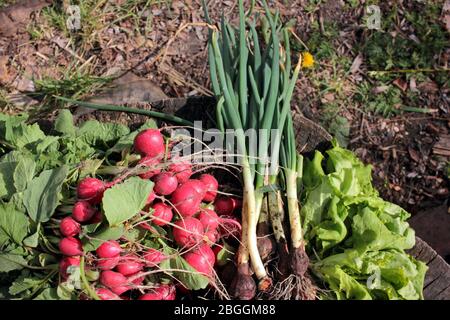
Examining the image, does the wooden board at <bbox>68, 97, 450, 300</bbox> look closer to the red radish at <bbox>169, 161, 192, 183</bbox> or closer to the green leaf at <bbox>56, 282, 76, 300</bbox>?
the red radish at <bbox>169, 161, 192, 183</bbox>

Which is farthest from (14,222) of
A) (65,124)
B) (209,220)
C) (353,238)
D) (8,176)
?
(353,238)

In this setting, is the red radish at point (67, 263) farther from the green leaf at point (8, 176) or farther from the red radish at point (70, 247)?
the green leaf at point (8, 176)

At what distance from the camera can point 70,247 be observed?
5.19 ft

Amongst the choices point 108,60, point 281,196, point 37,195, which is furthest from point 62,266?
point 108,60

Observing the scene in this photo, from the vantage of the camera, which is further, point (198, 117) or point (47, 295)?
point (198, 117)

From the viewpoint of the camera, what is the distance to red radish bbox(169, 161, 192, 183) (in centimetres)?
181

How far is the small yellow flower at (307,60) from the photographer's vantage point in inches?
105

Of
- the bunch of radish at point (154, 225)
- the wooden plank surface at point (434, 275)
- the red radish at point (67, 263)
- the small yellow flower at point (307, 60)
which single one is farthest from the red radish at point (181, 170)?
the small yellow flower at point (307, 60)

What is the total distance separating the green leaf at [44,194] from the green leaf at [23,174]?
1.1 inches

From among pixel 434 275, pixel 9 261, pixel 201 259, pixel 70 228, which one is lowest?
pixel 434 275

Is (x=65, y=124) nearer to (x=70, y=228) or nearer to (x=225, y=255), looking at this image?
(x=70, y=228)

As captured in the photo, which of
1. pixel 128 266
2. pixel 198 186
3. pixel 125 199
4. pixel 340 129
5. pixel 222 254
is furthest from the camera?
pixel 340 129

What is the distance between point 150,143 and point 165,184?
0.16m
